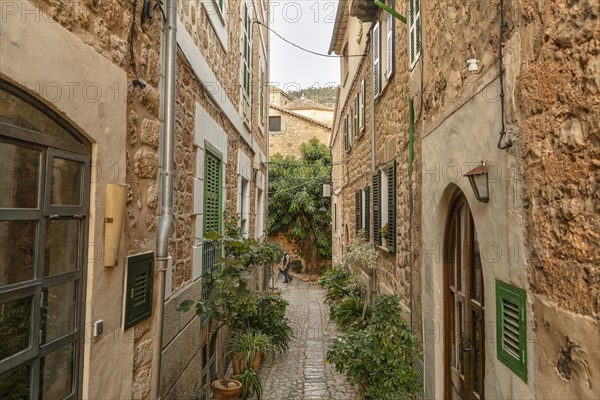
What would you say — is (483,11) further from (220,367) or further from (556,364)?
(220,367)

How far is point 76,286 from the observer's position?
2.17 m

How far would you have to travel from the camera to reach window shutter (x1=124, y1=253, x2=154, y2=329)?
2.64 metres

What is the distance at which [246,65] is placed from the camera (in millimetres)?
7938

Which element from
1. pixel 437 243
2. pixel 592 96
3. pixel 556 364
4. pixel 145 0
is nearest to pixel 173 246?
pixel 145 0

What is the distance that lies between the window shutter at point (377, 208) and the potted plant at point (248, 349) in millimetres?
2414

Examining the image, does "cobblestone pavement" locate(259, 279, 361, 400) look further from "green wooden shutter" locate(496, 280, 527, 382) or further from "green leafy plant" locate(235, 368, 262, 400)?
"green wooden shutter" locate(496, 280, 527, 382)

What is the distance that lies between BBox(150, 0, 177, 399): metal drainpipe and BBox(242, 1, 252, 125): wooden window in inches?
167

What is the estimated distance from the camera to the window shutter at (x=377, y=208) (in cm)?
695

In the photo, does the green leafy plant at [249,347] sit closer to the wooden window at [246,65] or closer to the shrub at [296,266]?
the wooden window at [246,65]

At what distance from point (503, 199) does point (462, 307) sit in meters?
1.43

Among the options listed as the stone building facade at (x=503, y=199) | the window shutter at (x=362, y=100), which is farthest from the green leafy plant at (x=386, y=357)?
the window shutter at (x=362, y=100)

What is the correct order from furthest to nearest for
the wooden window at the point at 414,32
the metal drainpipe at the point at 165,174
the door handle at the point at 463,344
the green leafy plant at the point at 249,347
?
the green leafy plant at the point at 249,347 < the wooden window at the point at 414,32 < the door handle at the point at 463,344 < the metal drainpipe at the point at 165,174

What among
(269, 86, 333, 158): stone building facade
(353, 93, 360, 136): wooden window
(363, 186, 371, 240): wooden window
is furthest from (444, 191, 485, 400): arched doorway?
(269, 86, 333, 158): stone building facade

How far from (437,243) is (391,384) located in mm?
1484
